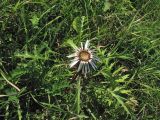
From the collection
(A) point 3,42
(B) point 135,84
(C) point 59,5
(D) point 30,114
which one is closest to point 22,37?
(A) point 3,42

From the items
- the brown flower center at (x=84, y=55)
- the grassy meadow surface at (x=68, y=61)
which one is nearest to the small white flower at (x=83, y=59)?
the brown flower center at (x=84, y=55)

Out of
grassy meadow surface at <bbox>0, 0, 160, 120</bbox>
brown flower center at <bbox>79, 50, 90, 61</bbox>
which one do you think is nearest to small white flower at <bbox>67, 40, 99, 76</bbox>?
brown flower center at <bbox>79, 50, 90, 61</bbox>

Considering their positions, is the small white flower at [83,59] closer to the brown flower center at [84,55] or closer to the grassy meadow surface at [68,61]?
the brown flower center at [84,55]

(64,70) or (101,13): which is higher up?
(101,13)

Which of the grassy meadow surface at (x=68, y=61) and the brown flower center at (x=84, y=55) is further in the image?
the grassy meadow surface at (x=68, y=61)

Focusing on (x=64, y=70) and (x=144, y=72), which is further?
(x=144, y=72)

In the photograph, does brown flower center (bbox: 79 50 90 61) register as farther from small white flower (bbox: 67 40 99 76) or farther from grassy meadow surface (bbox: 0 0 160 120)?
grassy meadow surface (bbox: 0 0 160 120)

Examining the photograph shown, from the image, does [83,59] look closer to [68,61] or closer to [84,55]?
[84,55]

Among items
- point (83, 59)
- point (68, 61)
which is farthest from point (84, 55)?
point (68, 61)

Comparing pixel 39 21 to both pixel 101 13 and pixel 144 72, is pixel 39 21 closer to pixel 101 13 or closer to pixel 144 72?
pixel 101 13
